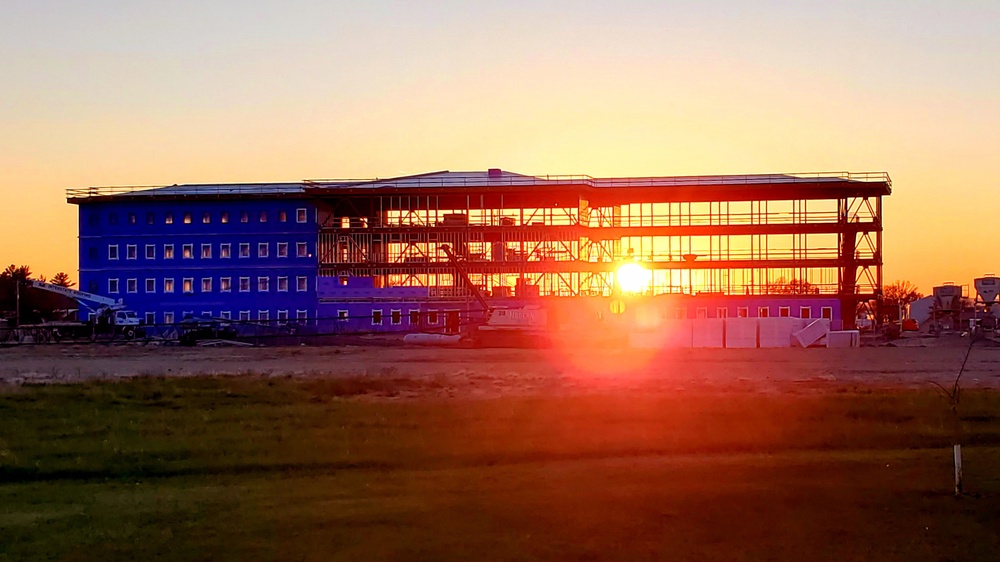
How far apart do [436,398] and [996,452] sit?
15583mm

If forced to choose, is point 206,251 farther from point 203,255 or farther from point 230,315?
point 230,315

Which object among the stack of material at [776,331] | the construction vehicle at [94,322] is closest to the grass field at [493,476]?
the stack of material at [776,331]

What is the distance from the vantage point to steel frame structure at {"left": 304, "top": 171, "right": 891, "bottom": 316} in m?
85.6

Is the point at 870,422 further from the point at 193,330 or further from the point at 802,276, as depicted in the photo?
the point at 802,276

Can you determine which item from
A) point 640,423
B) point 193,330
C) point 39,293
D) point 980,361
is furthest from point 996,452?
point 39,293

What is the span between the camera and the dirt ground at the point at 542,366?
36.6 m

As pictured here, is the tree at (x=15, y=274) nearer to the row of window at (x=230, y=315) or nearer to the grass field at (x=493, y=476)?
the row of window at (x=230, y=315)

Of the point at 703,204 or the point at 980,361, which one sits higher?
the point at 703,204

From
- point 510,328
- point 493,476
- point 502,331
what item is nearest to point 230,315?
point 502,331

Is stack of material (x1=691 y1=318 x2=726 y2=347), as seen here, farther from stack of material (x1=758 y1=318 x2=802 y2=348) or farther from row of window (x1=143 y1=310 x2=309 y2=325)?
row of window (x1=143 y1=310 x2=309 y2=325)

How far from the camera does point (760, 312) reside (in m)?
85.9

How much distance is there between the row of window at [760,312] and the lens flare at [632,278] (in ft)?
13.0

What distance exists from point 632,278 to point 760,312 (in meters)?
10.2

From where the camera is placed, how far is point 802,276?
8762 centimetres
